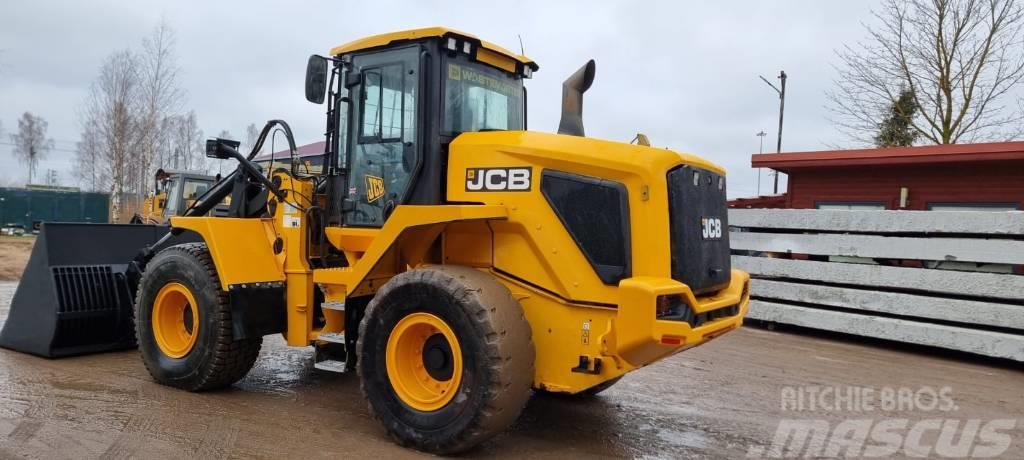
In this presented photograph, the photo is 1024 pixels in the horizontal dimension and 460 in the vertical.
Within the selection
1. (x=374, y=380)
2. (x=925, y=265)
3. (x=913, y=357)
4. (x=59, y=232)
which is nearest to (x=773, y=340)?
(x=913, y=357)

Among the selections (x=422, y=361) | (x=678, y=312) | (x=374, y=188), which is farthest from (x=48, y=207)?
(x=678, y=312)

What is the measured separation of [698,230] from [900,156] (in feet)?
25.0

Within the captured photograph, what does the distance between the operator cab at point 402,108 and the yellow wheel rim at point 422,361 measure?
3.02 feet

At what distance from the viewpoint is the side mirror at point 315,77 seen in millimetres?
5156

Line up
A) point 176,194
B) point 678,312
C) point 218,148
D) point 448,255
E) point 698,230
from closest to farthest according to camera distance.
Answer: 1. point 678,312
2. point 698,230
3. point 448,255
4. point 218,148
5. point 176,194

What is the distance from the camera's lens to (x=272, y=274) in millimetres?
5617

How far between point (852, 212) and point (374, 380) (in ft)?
25.1

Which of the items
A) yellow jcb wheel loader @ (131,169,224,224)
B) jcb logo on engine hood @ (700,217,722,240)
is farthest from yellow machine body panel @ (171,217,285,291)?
yellow jcb wheel loader @ (131,169,224,224)

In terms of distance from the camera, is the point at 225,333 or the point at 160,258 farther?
the point at 160,258

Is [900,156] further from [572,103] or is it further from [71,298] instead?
[71,298]

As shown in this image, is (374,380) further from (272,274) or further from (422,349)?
(272,274)

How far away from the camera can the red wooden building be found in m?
9.89

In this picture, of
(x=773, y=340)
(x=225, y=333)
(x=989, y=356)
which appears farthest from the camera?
(x=773, y=340)

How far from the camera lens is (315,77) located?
5.18 meters
